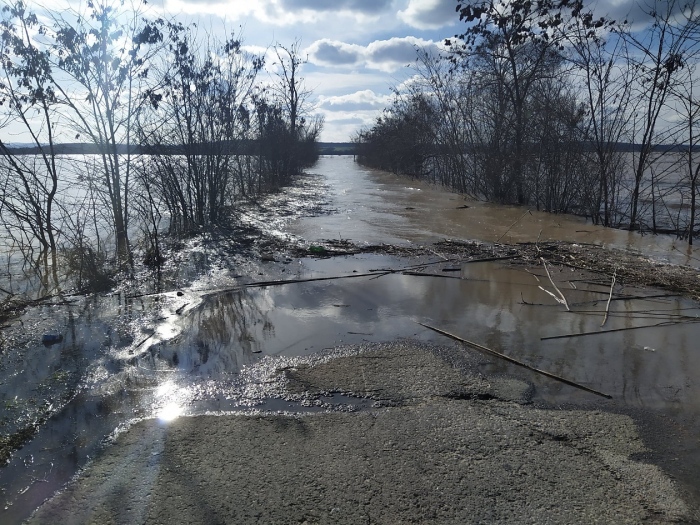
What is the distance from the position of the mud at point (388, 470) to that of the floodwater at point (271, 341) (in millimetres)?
282

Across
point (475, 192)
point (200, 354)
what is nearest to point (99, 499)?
point (200, 354)

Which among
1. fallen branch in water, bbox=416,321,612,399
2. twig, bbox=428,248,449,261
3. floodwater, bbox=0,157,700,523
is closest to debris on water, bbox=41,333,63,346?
floodwater, bbox=0,157,700,523

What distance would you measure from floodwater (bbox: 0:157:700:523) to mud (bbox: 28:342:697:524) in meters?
0.28

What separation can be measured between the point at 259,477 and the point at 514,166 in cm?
1397

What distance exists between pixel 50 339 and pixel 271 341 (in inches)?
80.0

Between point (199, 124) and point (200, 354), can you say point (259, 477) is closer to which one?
point (200, 354)

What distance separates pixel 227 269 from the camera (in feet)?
23.7

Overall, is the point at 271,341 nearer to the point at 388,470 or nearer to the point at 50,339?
the point at 50,339

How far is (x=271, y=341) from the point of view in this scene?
4539mm

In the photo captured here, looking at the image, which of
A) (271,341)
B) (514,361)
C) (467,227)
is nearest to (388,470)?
(514,361)

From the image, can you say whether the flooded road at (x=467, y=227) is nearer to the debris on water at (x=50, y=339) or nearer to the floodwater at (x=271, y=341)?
the floodwater at (x=271, y=341)

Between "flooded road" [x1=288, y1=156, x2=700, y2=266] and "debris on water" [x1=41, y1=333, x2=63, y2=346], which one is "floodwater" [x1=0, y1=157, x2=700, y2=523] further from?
"flooded road" [x1=288, y1=156, x2=700, y2=266]

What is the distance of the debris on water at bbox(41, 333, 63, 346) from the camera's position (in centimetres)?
448

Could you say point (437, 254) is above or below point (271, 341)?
above
